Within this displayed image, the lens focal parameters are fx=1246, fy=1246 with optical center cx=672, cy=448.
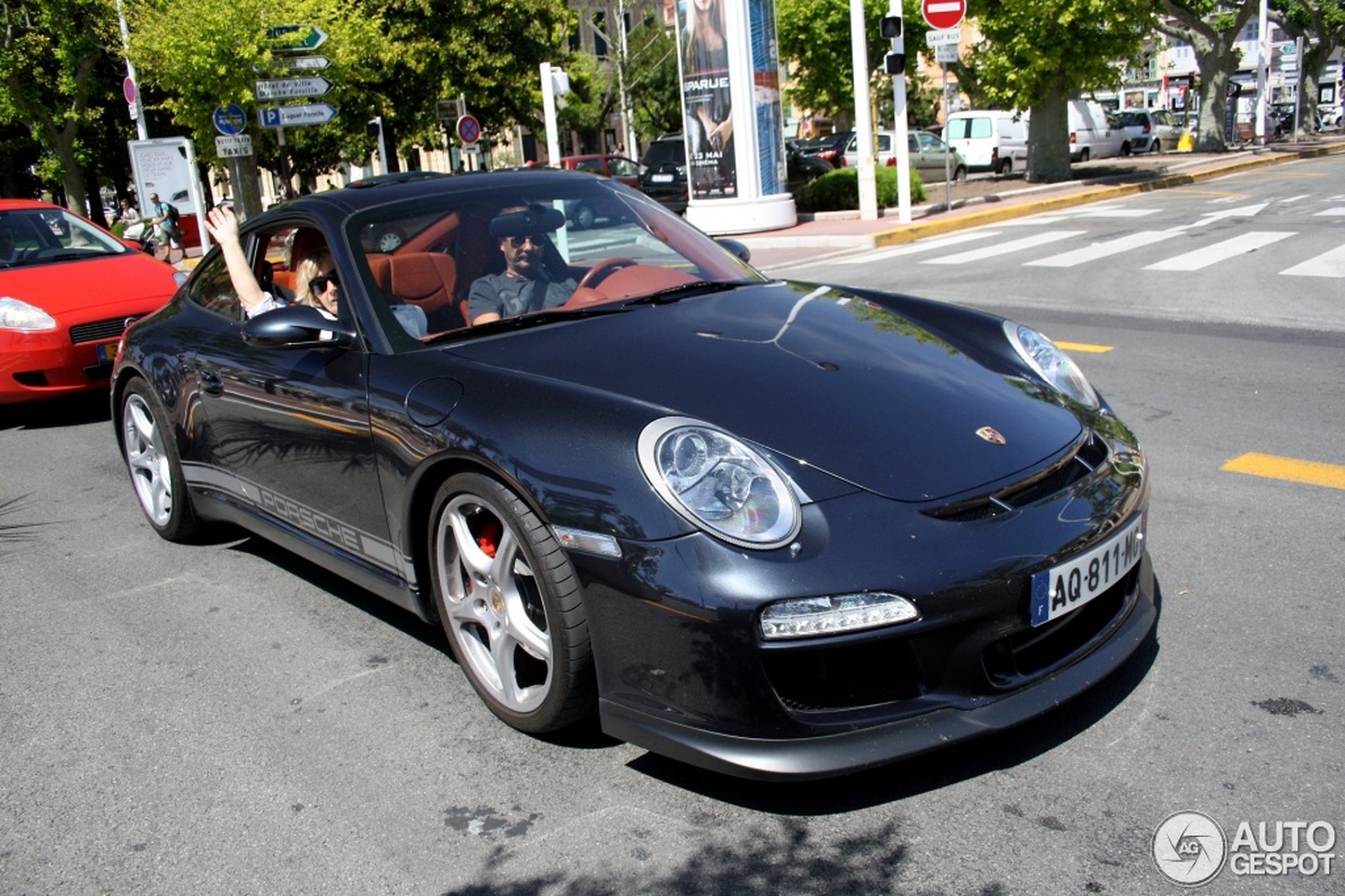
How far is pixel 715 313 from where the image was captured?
3867 mm

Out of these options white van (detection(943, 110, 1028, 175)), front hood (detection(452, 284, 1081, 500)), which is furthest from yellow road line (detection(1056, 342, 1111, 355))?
white van (detection(943, 110, 1028, 175))

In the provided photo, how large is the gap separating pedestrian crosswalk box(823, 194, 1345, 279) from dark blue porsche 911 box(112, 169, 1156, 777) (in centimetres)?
879

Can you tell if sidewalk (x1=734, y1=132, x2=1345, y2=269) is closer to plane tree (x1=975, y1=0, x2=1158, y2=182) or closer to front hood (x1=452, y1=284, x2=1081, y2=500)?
plane tree (x1=975, y1=0, x2=1158, y2=182)

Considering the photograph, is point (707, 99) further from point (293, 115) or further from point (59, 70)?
point (59, 70)

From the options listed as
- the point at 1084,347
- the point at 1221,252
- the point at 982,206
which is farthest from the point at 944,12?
the point at 1084,347

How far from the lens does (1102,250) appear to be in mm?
13867

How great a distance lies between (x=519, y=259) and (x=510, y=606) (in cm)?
140

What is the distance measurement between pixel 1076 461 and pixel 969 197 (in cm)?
2051

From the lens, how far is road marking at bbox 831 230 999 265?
50.0ft

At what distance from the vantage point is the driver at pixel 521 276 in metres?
3.93

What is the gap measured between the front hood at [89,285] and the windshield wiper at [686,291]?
5.16m

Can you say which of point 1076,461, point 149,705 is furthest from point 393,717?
point 1076,461

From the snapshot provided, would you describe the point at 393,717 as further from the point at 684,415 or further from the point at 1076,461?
the point at 1076,461

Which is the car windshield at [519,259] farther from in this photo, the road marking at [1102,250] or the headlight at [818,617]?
the road marking at [1102,250]
